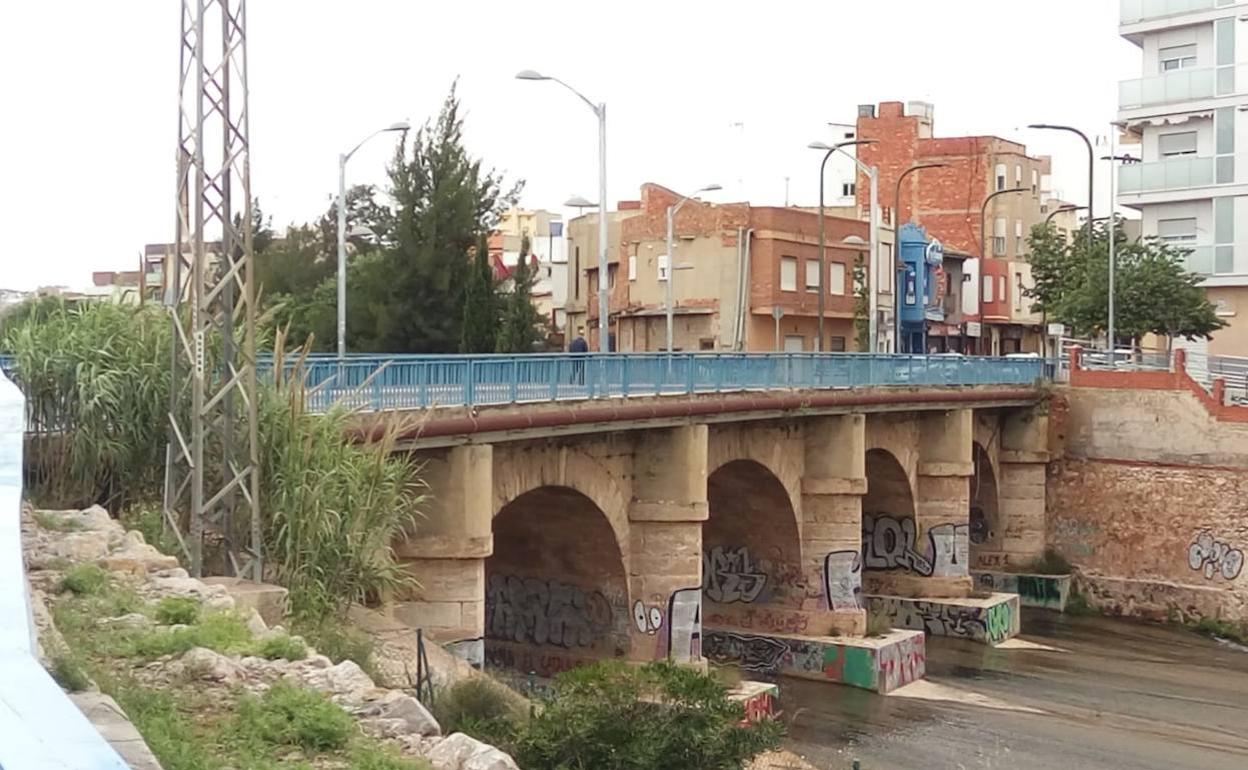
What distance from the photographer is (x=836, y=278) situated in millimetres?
52688

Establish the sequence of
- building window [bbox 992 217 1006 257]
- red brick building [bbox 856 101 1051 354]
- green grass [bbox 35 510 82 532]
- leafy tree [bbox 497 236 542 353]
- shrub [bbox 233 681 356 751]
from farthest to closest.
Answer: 1. building window [bbox 992 217 1006 257]
2. red brick building [bbox 856 101 1051 354]
3. leafy tree [bbox 497 236 542 353]
4. green grass [bbox 35 510 82 532]
5. shrub [bbox 233 681 356 751]

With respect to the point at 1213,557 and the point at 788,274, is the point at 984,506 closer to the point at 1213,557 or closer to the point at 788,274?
the point at 1213,557

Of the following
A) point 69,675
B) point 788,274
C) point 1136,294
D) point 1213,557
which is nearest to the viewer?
point 69,675

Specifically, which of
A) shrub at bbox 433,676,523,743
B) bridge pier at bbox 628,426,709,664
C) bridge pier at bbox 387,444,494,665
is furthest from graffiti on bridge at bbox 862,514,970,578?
shrub at bbox 433,676,523,743

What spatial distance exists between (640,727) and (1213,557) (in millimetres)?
25958

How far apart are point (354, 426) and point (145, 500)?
224cm

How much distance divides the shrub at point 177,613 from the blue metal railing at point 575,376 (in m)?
5.51

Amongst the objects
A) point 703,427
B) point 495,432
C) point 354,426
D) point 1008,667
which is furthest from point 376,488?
point 1008,667

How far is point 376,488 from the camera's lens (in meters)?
14.9

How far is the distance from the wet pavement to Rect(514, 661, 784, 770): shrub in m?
9.59

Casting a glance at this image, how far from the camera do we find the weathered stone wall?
111 ft

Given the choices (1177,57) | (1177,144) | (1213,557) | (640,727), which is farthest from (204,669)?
(1177,57)

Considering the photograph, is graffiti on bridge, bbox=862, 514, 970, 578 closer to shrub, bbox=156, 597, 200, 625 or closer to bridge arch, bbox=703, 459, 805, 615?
bridge arch, bbox=703, 459, 805, 615

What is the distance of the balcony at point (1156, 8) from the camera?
131ft
